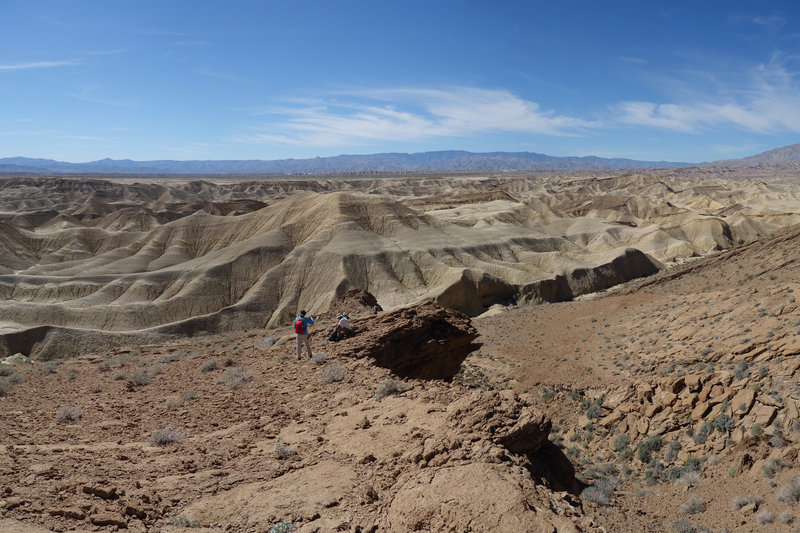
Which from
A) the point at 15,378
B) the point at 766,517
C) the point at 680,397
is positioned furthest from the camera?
the point at 680,397

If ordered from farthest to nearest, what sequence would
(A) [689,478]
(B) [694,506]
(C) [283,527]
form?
(A) [689,478], (B) [694,506], (C) [283,527]

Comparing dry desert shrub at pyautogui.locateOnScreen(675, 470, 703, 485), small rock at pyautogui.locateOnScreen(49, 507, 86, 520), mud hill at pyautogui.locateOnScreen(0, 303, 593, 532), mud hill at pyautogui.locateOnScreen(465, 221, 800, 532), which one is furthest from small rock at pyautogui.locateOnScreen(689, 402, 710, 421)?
small rock at pyautogui.locateOnScreen(49, 507, 86, 520)

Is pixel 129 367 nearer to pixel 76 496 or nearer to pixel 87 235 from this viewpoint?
pixel 76 496

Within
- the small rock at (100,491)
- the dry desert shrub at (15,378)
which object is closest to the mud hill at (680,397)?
the small rock at (100,491)

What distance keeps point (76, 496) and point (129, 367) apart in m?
7.84

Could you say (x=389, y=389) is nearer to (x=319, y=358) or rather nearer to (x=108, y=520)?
(x=319, y=358)

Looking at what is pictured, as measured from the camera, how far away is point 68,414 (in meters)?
8.56

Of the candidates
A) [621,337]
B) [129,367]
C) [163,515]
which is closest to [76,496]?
[163,515]

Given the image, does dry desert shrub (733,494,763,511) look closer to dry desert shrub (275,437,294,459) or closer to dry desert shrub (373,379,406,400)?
dry desert shrub (373,379,406,400)

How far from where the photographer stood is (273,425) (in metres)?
8.38

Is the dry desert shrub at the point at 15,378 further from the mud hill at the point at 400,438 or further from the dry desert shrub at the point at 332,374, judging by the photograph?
the dry desert shrub at the point at 332,374

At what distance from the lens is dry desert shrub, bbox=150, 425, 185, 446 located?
7.73 meters

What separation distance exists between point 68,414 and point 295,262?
42.5 metres

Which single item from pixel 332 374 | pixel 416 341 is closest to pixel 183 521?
pixel 332 374
